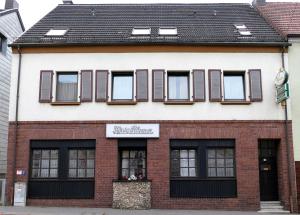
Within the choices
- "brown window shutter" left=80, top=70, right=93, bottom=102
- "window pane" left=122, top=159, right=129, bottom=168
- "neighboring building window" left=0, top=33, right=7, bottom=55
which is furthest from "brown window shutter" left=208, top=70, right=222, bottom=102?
"neighboring building window" left=0, top=33, right=7, bottom=55

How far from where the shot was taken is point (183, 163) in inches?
818

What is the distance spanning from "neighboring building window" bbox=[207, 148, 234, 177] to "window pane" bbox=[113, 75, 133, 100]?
4506mm

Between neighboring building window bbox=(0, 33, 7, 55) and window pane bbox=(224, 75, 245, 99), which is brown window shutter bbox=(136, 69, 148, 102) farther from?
neighboring building window bbox=(0, 33, 7, 55)

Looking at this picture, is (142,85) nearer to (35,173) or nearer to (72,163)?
(72,163)

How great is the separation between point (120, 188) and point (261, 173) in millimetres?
6540

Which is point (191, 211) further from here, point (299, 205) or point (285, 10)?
point (285, 10)

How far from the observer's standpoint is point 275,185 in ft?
69.3

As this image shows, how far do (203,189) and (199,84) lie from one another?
4.71 meters

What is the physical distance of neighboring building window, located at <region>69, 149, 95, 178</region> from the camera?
67.9 feet

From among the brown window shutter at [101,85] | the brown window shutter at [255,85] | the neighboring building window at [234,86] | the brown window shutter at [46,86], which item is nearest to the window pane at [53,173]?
the brown window shutter at [46,86]

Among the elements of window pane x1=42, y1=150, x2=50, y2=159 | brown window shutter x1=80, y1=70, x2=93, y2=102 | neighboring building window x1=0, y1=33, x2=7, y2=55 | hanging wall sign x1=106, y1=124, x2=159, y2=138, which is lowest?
window pane x1=42, y1=150, x2=50, y2=159

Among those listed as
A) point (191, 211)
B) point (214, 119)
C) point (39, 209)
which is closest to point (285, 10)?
point (214, 119)

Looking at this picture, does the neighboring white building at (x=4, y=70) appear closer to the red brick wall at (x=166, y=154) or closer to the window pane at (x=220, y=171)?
the red brick wall at (x=166, y=154)

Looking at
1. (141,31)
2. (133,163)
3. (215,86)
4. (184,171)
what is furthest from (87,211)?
(141,31)
